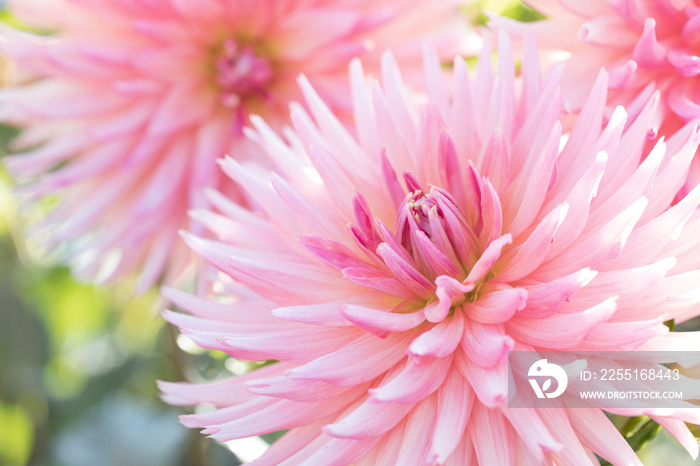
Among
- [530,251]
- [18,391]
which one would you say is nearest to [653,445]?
[530,251]

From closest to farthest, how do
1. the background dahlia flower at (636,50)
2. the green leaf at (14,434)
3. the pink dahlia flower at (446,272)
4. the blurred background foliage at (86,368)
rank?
the pink dahlia flower at (446,272) → the background dahlia flower at (636,50) → the blurred background foliage at (86,368) → the green leaf at (14,434)

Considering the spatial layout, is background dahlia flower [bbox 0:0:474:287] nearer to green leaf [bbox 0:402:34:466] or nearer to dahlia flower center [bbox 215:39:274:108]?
dahlia flower center [bbox 215:39:274:108]

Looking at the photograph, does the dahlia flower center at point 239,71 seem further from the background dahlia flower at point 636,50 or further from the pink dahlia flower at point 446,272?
the background dahlia flower at point 636,50

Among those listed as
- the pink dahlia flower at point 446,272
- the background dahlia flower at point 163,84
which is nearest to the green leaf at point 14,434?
the background dahlia flower at point 163,84

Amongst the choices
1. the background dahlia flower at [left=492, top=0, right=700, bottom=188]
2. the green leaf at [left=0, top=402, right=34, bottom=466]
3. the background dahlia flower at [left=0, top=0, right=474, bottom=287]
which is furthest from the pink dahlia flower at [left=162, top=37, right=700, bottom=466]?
the green leaf at [left=0, top=402, right=34, bottom=466]

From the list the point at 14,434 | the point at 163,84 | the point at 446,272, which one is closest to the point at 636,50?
the point at 446,272
